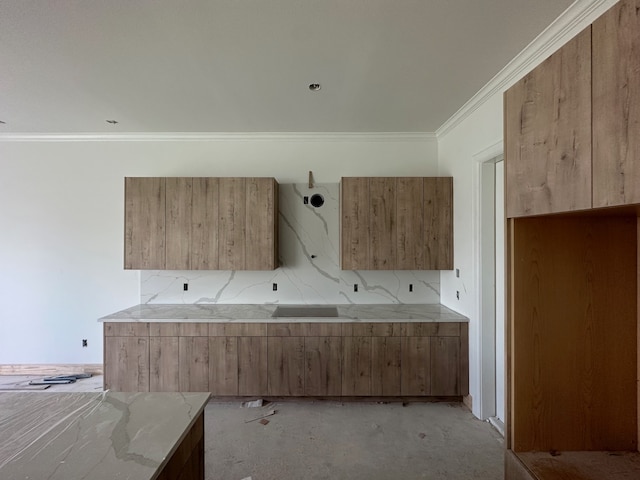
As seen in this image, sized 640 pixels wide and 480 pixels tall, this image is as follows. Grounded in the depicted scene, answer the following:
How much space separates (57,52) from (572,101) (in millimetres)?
2751

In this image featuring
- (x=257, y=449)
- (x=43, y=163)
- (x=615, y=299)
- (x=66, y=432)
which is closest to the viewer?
(x=66, y=432)

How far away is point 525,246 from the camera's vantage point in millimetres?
1275

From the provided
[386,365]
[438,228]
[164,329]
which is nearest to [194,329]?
[164,329]

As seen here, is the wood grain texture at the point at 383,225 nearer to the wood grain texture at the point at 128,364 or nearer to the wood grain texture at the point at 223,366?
the wood grain texture at the point at 223,366

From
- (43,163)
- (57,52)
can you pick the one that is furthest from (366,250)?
(43,163)

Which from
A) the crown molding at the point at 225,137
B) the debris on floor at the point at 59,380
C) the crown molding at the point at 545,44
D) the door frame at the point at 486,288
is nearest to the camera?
the crown molding at the point at 545,44

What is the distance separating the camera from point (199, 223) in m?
2.95

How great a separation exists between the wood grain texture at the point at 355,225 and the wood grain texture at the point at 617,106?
2.10m

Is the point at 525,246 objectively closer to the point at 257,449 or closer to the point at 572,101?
the point at 572,101

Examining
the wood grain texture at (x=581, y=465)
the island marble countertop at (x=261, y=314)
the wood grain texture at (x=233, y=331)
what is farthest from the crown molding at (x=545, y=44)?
the wood grain texture at (x=233, y=331)

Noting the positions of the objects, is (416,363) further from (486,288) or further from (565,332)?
(565,332)

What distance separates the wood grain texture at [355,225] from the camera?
2957 mm

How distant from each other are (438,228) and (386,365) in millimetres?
1421

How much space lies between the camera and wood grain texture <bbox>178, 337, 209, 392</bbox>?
2.74m
